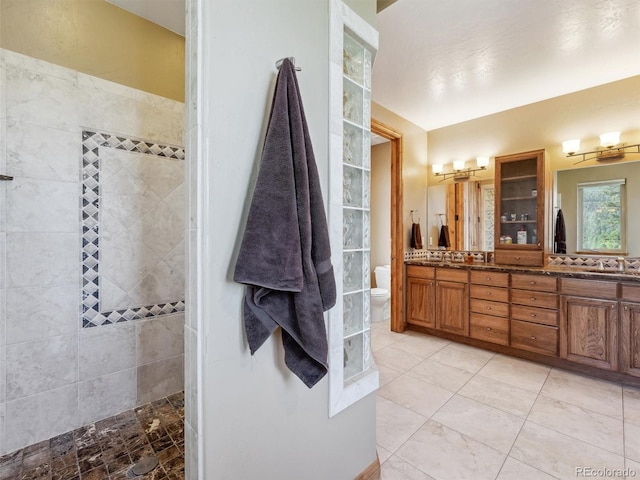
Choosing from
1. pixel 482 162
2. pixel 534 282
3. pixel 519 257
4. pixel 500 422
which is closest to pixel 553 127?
pixel 482 162

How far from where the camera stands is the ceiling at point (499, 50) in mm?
1940

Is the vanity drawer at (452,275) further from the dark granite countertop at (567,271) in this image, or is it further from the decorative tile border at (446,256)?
the decorative tile border at (446,256)

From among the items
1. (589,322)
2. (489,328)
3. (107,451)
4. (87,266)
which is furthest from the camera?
(489,328)

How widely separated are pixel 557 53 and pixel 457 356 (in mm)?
2781

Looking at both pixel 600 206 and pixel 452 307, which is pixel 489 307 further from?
pixel 600 206

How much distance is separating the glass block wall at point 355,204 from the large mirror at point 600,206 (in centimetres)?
276

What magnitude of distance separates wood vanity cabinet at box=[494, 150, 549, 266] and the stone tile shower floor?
3.40m

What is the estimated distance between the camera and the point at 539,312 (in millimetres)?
2691

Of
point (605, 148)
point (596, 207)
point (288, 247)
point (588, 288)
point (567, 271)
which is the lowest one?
point (588, 288)

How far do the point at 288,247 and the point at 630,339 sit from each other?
2.94 m

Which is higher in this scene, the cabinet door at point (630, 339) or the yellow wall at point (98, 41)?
the yellow wall at point (98, 41)

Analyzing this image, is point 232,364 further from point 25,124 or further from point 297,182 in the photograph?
point 25,124

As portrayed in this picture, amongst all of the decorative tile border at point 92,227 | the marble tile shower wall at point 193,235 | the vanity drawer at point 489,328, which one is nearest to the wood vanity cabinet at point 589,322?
the vanity drawer at point 489,328

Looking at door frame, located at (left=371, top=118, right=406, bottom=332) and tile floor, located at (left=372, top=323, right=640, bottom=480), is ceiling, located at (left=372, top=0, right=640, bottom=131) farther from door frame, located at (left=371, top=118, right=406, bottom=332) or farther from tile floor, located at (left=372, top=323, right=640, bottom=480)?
tile floor, located at (left=372, top=323, right=640, bottom=480)
